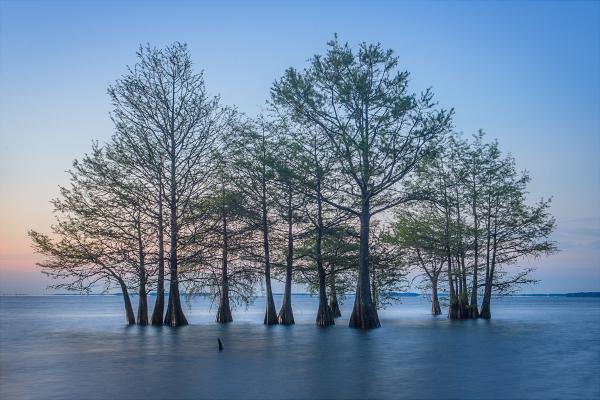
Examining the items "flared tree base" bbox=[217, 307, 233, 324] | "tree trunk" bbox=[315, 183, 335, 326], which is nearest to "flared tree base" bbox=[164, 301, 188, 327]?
"flared tree base" bbox=[217, 307, 233, 324]

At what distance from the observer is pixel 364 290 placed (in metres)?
42.0

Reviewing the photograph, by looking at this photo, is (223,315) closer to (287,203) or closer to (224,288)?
(224,288)

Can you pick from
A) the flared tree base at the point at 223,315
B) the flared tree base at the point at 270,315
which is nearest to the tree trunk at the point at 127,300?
the flared tree base at the point at 223,315

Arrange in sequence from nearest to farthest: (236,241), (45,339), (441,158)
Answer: (45,339) < (236,241) < (441,158)

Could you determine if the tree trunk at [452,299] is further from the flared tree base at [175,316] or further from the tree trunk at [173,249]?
the tree trunk at [173,249]

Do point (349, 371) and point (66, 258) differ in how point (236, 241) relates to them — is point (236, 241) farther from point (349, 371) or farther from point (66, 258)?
point (349, 371)

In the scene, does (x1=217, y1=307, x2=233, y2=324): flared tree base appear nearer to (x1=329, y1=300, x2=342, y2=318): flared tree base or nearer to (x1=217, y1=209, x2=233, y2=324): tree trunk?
(x1=217, y1=209, x2=233, y2=324): tree trunk

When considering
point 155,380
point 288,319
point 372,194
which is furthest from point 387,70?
point 155,380

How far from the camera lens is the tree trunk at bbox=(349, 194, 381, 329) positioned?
42.0 metres

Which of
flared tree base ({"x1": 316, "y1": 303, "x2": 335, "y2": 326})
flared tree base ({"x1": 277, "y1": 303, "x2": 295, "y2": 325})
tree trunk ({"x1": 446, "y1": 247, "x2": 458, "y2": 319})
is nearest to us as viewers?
flared tree base ({"x1": 316, "y1": 303, "x2": 335, "y2": 326})

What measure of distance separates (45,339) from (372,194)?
2415 centimetres

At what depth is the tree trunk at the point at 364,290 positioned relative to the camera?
42000mm

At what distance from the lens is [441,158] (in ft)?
182

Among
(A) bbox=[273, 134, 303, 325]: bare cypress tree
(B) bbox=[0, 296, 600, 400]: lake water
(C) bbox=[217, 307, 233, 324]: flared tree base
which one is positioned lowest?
(B) bbox=[0, 296, 600, 400]: lake water
